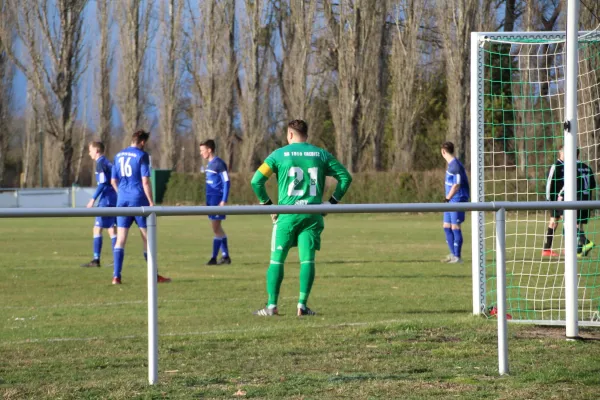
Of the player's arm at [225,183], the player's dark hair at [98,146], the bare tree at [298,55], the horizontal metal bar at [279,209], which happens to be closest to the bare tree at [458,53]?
the bare tree at [298,55]

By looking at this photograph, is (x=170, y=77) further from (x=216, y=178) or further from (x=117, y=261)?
(x=117, y=261)

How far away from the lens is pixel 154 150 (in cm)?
8406

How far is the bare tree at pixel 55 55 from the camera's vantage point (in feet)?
166

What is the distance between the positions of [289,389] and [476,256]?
3.75 m

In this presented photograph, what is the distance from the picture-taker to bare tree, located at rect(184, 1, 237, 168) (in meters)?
51.4

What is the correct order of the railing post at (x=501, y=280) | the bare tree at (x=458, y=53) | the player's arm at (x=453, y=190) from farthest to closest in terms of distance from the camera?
1. the bare tree at (x=458, y=53)
2. the player's arm at (x=453, y=190)
3. the railing post at (x=501, y=280)

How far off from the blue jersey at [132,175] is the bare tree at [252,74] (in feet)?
121

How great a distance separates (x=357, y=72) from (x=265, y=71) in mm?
7809

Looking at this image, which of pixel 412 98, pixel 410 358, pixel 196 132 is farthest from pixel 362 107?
pixel 410 358

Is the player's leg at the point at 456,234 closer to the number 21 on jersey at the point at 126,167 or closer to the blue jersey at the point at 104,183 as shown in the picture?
the number 21 on jersey at the point at 126,167

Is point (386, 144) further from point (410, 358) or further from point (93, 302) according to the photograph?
point (410, 358)

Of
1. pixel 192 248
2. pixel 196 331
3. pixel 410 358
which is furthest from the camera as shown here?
pixel 192 248

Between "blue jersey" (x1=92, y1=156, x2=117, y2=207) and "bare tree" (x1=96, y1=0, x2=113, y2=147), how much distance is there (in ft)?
127

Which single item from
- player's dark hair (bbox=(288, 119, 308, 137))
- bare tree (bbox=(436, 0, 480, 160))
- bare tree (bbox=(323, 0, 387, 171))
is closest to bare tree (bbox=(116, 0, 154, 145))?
bare tree (bbox=(323, 0, 387, 171))
